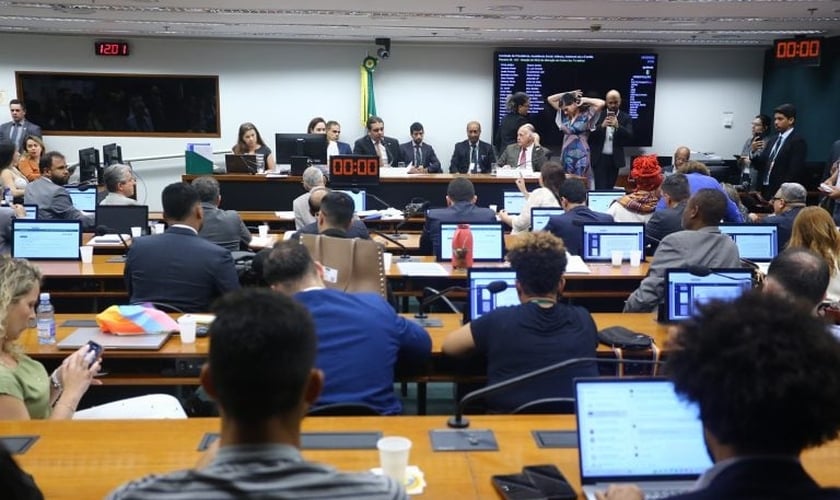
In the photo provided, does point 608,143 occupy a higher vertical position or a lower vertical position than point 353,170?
higher

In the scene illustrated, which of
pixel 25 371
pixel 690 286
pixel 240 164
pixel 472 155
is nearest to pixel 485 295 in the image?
pixel 690 286

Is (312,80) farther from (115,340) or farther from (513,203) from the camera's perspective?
(115,340)

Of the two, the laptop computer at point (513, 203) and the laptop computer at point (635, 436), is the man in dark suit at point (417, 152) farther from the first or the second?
the laptop computer at point (635, 436)

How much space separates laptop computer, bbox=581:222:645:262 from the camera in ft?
17.3

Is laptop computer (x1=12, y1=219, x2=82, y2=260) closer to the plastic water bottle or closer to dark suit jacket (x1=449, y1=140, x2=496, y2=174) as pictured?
the plastic water bottle

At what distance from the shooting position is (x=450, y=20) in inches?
355

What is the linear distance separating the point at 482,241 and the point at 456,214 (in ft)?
1.53

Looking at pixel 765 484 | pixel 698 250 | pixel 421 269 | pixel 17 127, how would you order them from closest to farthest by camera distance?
pixel 765 484 < pixel 698 250 < pixel 421 269 < pixel 17 127

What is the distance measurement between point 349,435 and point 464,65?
9.88m

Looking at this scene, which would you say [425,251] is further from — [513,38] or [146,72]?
[146,72]

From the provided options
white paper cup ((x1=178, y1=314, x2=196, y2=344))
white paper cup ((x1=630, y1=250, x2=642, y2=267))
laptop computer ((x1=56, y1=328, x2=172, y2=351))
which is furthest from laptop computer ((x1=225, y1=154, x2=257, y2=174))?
white paper cup ((x1=178, y1=314, x2=196, y2=344))

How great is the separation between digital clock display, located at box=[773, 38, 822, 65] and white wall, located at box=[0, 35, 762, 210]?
2131mm

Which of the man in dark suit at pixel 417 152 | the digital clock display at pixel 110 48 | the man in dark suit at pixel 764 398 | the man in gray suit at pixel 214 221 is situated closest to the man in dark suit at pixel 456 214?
the man in gray suit at pixel 214 221

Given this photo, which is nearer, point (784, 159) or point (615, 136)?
point (784, 159)
